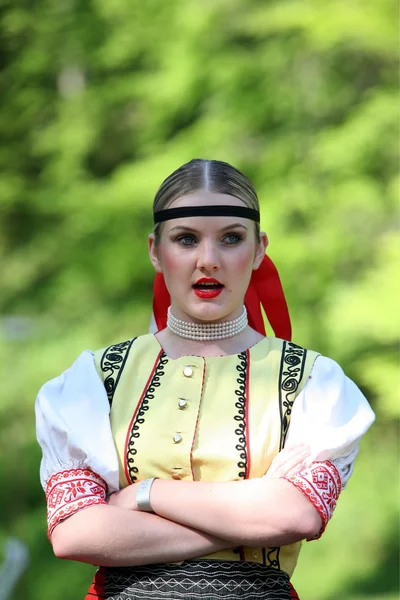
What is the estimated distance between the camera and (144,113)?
464 centimetres

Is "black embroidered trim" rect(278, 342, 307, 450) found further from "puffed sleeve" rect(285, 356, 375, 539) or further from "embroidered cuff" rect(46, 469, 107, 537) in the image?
"embroidered cuff" rect(46, 469, 107, 537)

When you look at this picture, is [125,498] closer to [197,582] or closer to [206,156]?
[197,582]

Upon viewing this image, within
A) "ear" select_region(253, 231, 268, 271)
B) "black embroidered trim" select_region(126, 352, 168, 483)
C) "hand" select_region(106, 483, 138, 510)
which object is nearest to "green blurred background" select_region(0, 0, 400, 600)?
"ear" select_region(253, 231, 268, 271)

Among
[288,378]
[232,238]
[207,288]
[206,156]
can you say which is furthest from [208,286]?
[206,156]

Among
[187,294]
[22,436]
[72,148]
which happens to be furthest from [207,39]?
[187,294]

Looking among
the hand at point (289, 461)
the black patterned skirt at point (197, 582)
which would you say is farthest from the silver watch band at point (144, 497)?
the hand at point (289, 461)

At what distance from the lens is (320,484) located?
63.6 inches

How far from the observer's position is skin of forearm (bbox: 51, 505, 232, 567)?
1577 millimetres

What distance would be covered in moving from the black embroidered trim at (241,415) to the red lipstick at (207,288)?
145mm

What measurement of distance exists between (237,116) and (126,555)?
11.0ft

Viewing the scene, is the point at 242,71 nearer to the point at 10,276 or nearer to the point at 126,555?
the point at 10,276

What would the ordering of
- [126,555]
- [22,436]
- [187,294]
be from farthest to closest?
[22,436]
[187,294]
[126,555]

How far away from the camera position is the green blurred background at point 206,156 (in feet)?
14.9

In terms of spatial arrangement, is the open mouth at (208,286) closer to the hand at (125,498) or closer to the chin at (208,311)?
the chin at (208,311)
